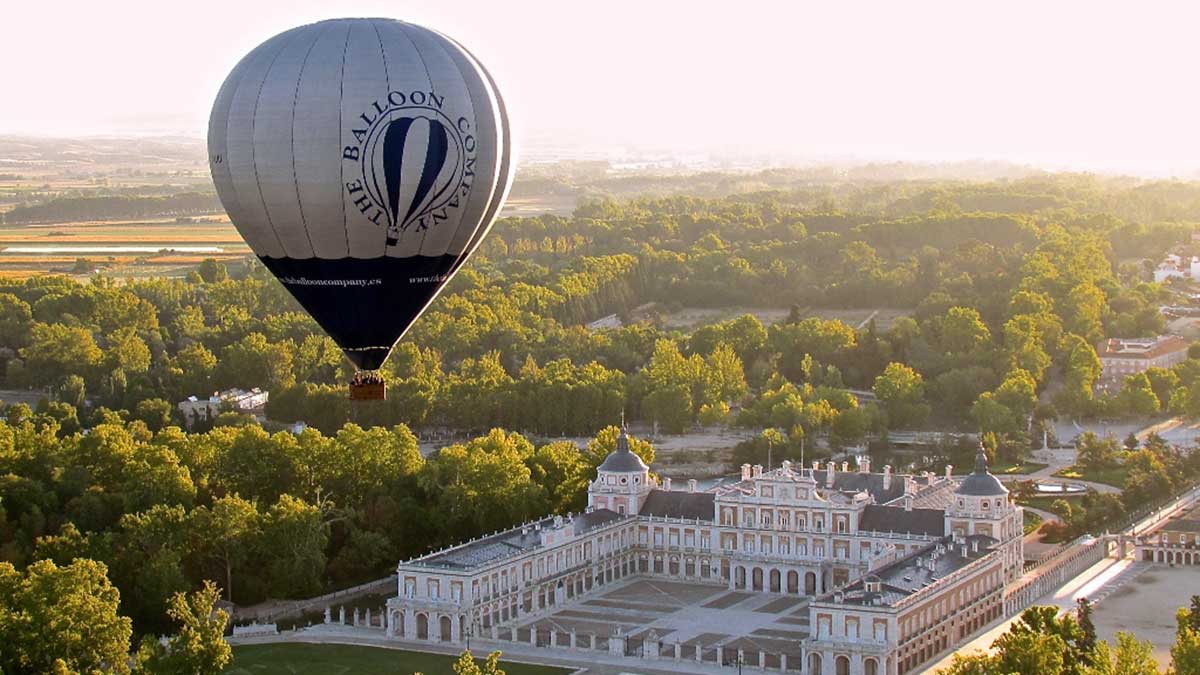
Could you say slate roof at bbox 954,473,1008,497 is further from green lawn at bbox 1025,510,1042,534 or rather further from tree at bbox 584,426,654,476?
tree at bbox 584,426,654,476

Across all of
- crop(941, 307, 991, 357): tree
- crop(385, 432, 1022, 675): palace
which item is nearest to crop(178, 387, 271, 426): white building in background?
crop(385, 432, 1022, 675): palace

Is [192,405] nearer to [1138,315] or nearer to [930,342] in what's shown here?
[930,342]

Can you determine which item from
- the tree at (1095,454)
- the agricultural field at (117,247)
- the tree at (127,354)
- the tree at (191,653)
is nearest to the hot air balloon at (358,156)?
the tree at (191,653)

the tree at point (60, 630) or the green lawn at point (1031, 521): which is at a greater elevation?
the tree at point (60, 630)

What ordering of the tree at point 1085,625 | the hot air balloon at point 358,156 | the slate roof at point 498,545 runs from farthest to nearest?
the slate roof at point 498,545
the tree at point 1085,625
the hot air balloon at point 358,156

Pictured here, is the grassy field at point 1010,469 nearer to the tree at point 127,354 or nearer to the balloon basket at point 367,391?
the tree at point 127,354

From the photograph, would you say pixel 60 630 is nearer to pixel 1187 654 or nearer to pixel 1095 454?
pixel 1187 654

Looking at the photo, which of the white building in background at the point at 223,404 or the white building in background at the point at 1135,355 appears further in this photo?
the white building in background at the point at 1135,355
